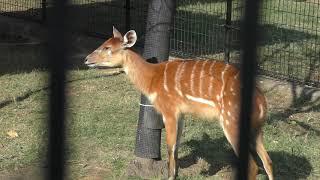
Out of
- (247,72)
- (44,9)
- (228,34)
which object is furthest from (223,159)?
(44,9)

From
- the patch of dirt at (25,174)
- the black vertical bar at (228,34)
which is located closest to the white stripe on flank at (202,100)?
the patch of dirt at (25,174)

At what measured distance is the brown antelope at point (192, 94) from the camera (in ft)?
17.9

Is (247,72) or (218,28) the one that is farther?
(218,28)

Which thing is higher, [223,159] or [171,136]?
[171,136]

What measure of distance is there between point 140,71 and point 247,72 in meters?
4.31

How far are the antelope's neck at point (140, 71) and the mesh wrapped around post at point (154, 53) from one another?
8cm

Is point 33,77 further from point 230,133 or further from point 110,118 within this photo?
point 230,133

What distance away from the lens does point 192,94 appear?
5684mm

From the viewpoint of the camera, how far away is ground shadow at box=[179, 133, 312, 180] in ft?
19.8

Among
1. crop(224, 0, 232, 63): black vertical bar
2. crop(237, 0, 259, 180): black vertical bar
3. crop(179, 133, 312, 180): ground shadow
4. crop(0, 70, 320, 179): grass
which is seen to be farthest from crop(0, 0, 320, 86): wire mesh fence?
crop(237, 0, 259, 180): black vertical bar

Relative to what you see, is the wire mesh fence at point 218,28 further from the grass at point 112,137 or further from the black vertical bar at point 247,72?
the black vertical bar at point 247,72

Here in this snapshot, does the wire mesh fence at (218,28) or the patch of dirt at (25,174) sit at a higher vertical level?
the wire mesh fence at (218,28)

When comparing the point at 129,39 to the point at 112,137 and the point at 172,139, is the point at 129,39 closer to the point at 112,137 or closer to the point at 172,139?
the point at 172,139

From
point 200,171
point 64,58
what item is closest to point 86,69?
point 200,171
